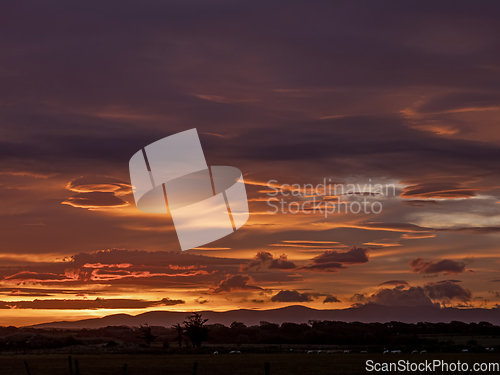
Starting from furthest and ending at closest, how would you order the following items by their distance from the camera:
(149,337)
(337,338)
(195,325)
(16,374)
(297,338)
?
(297,338) < (337,338) < (149,337) < (195,325) < (16,374)

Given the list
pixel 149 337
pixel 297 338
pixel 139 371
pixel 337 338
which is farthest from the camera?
pixel 297 338

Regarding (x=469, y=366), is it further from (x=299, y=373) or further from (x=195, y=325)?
(x=195, y=325)

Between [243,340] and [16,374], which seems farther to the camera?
[243,340]

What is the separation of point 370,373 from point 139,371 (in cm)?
2010

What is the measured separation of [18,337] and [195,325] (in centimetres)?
9370

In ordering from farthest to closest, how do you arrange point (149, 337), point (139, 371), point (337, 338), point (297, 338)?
point (297, 338), point (337, 338), point (149, 337), point (139, 371)

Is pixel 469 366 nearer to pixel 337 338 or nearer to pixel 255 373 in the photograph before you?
pixel 255 373

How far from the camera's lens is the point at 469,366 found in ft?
166

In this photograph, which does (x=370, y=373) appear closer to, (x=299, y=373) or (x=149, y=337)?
(x=299, y=373)

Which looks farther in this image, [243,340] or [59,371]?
[243,340]

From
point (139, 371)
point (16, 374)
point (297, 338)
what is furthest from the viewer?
point (297, 338)

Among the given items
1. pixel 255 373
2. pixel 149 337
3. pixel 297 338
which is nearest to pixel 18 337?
pixel 149 337

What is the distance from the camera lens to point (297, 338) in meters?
192

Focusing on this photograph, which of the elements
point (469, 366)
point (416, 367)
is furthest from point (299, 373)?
point (469, 366)
